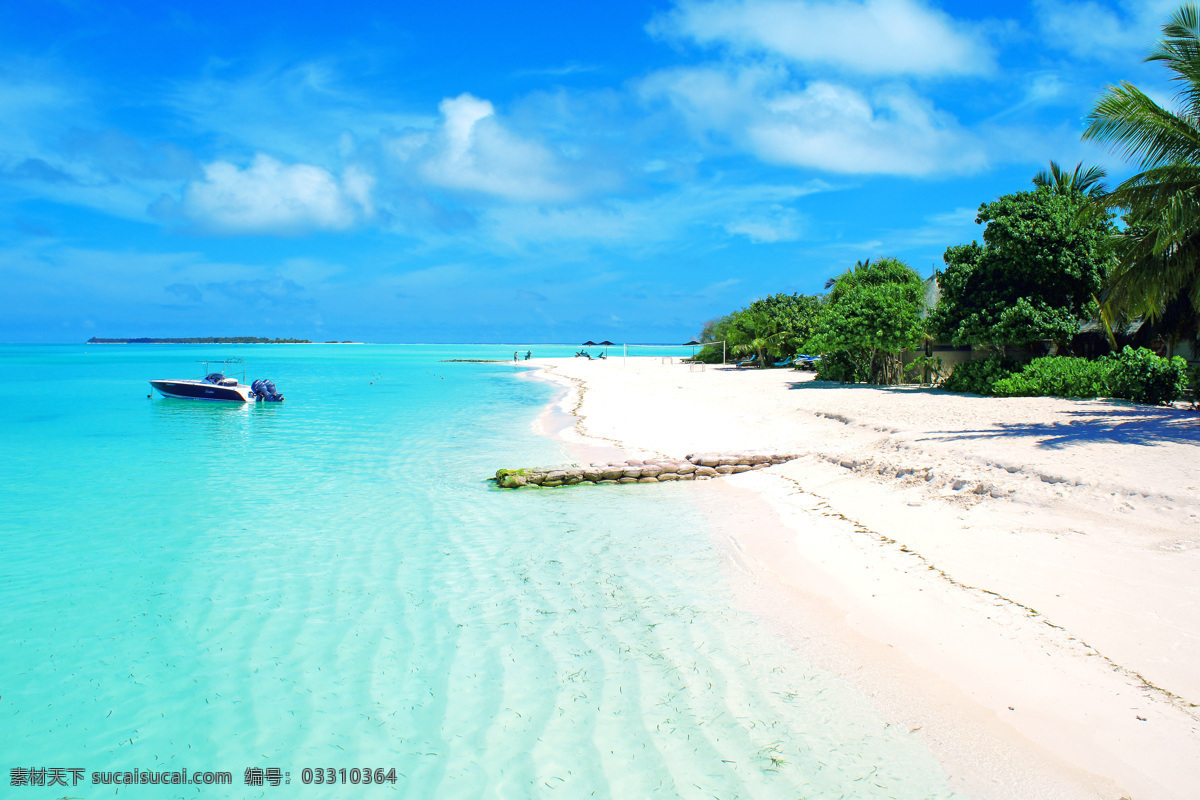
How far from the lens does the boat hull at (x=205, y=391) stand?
31.0 meters

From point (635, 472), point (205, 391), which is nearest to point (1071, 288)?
point (635, 472)

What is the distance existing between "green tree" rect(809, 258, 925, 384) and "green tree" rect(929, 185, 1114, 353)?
311 centimetres

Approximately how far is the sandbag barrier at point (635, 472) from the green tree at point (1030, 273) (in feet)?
41.4

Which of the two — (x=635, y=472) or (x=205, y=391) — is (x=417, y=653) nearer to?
(x=635, y=472)

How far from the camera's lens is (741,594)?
6.75 m

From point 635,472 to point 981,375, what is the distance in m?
16.6

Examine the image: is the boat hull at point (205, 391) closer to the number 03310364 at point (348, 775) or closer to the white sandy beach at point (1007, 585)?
the white sandy beach at point (1007, 585)

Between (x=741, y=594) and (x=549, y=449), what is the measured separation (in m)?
10.4

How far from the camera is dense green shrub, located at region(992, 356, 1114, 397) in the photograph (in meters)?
18.8

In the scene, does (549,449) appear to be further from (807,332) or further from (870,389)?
(807,332)

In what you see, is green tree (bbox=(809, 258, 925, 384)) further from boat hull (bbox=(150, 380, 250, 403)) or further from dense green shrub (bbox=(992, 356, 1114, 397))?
boat hull (bbox=(150, 380, 250, 403))

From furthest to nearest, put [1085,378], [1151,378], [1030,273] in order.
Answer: [1030,273] < [1085,378] < [1151,378]

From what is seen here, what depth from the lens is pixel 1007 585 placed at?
20.4 feet

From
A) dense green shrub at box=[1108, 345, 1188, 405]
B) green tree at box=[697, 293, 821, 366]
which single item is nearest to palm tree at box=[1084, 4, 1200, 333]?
dense green shrub at box=[1108, 345, 1188, 405]
